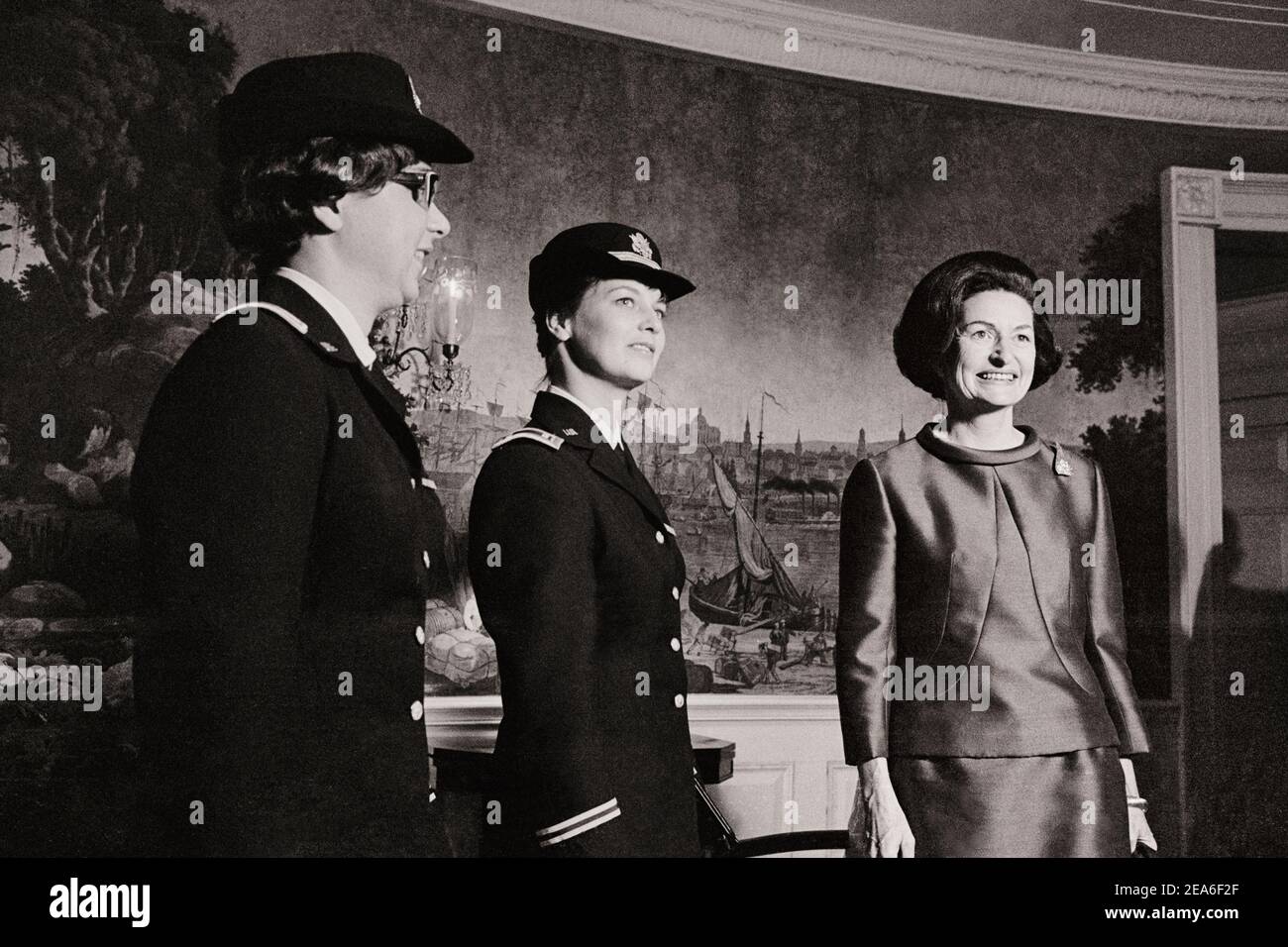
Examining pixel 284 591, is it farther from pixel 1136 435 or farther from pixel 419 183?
pixel 1136 435

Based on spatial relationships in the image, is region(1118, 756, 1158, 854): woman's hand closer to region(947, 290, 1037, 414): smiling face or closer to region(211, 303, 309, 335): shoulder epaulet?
region(947, 290, 1037, 414): smiling face

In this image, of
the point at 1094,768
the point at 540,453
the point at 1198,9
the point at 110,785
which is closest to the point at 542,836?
the point at 540,453

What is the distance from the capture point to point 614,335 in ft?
11.4

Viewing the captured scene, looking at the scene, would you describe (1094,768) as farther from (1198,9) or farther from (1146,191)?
(1198,9)

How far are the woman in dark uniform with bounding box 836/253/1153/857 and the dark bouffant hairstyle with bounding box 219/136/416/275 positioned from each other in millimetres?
1650

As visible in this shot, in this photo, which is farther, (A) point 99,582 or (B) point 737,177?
(B) point 737,177

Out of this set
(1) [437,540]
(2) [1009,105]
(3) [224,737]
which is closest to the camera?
(3) [224,737]

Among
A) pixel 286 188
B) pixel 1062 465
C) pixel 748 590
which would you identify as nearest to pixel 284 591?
pixel 286 188

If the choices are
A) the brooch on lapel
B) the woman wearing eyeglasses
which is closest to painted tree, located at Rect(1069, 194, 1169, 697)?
the brooch on lapel

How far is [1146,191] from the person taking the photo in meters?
4.13

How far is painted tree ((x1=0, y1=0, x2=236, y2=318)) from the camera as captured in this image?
11.8 feet

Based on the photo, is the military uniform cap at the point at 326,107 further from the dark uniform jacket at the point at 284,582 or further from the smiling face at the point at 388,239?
the dark uniform jacket at the point at 284,582

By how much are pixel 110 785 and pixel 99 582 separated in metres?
0.53

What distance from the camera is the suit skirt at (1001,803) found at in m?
3.55
